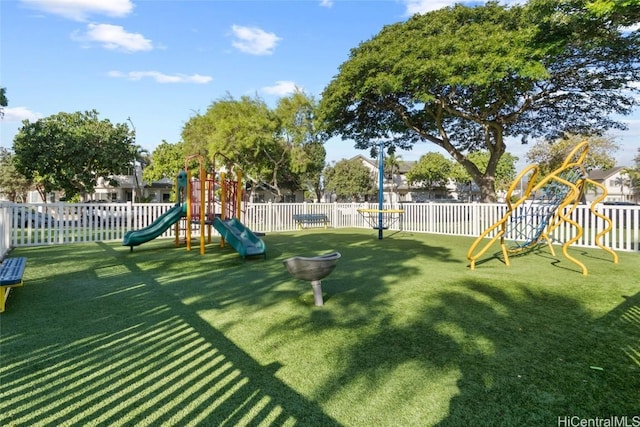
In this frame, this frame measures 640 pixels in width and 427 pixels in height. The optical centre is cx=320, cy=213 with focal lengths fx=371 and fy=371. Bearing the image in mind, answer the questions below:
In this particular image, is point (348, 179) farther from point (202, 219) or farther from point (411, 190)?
point (202, 219)

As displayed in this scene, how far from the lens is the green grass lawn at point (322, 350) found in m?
2.37

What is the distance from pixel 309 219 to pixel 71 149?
16.7m

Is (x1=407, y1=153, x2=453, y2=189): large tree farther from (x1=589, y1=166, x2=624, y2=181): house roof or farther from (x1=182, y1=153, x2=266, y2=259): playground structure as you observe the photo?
(x1=182, y1=153, x2=266, y2=259): playground structure

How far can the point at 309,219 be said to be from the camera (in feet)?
56.4

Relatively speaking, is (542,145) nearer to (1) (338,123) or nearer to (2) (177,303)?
(1) (338,123)

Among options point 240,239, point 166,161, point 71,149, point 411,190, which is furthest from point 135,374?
point 411,190

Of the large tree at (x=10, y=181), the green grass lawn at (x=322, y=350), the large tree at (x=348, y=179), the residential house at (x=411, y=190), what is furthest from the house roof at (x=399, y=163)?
the green grass lawn at (x=322, y=350)

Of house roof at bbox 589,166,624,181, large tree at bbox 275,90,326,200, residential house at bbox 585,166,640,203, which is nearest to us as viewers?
large tree at bbox 275,90,326,200

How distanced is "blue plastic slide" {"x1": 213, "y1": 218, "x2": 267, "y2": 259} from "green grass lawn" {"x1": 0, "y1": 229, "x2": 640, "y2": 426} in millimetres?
1722

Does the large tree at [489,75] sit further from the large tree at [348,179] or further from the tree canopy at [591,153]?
the large tree at [348,179]

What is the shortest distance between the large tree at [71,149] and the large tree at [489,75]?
50.8 feet

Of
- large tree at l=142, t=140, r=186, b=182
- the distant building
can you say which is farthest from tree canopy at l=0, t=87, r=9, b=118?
the distant building

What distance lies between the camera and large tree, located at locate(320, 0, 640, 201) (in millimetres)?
12438

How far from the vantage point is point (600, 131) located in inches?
744
